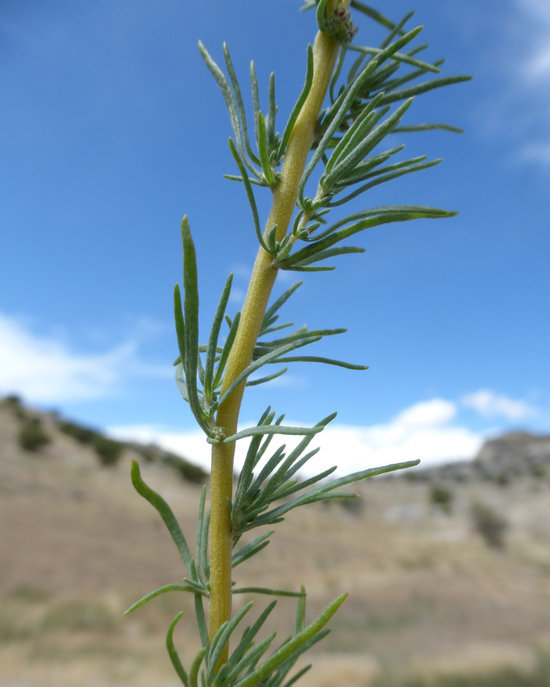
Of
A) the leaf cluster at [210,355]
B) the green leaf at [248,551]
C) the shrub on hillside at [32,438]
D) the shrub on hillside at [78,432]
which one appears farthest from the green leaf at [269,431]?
the shrub on hillside at [78,432]

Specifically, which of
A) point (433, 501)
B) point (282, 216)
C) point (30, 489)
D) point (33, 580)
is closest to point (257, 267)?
point (282, 216)

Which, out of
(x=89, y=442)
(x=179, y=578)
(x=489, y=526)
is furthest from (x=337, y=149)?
(x=489, y=526)

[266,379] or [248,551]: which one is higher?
[266,379]

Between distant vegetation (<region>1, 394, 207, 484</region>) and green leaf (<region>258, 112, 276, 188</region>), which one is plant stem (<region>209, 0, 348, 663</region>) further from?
distant vegetation (<region>1, 394, 207, 484</region>)

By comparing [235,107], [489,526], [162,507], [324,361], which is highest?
[235,107]

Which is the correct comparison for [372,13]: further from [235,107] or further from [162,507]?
[162,507]
